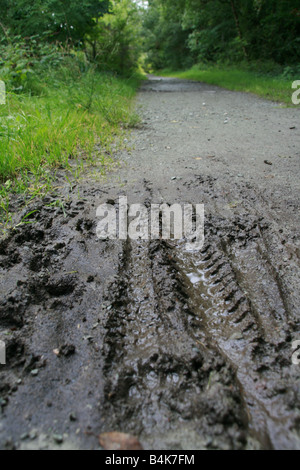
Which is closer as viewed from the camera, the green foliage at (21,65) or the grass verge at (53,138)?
the grass verge at (53,138)

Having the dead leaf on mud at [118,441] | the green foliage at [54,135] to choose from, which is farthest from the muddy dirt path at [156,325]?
the green foliage at [54,135]

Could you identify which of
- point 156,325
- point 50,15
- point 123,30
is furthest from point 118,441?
point 123,30

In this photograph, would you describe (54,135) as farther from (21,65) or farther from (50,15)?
(50,15)

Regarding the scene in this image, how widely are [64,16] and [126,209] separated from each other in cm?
730

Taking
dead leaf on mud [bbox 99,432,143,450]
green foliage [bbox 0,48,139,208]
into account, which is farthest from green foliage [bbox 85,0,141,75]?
dead leaf on mud [bbox 99,432,143,450]

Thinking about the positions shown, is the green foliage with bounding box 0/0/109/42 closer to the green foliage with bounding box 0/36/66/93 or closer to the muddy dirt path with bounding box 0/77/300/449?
the green foliage with bounding box 0/36/66/93

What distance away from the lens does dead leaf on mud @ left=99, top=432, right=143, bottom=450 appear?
0.80 m

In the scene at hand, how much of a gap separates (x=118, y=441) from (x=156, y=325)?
1.43ft

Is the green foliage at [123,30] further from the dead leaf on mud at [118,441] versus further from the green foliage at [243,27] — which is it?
the dead leaf on mud at [118,441]

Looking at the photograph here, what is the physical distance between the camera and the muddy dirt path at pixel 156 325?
2.79 ft

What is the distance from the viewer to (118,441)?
0.81 meters

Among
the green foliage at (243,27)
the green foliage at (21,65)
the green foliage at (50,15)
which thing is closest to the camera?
the green foliage at (21,65)

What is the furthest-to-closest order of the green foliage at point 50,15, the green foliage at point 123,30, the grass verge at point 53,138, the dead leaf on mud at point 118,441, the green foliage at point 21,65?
the green foliage at point 123,30 → the green foliage at point 50,15 → the green foliage at point 21,65 → the grass verge at point 53,138 → the dead leaf on mud at point 118,441

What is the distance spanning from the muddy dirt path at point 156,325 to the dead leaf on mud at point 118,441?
18mm
